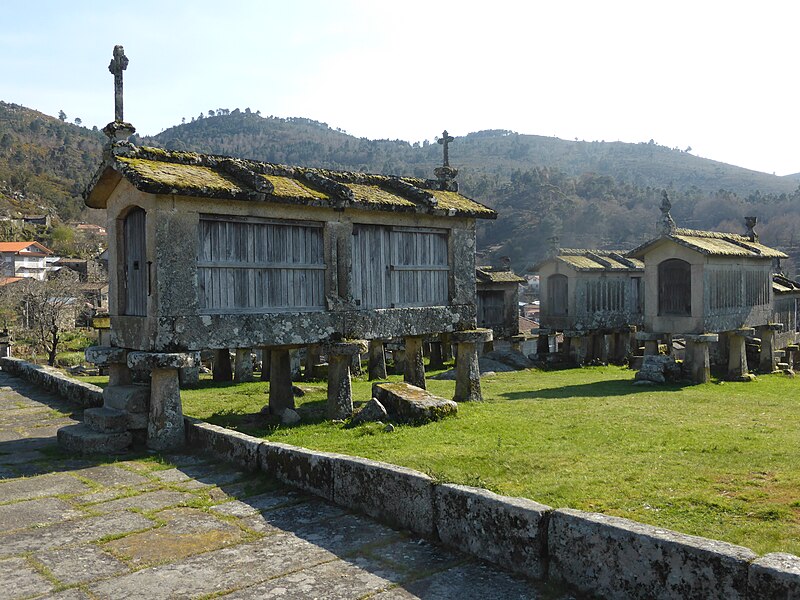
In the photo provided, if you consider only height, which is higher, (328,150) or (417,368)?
(328,150)

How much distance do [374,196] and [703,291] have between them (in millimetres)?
9125

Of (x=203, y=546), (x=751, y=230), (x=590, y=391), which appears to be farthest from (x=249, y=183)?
(x=751, y=230)

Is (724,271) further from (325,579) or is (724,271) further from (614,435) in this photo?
(325,579)

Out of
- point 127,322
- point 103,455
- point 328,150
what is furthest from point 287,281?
point 328,150

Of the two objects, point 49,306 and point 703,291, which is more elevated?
point 703,291

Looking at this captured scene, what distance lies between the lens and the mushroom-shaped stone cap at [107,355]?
34.0 ft

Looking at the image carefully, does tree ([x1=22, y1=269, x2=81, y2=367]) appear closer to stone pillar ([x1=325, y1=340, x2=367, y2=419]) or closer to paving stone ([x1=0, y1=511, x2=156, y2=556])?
stone pillar ([x1=325, y1=340, x2=367, y2=419])

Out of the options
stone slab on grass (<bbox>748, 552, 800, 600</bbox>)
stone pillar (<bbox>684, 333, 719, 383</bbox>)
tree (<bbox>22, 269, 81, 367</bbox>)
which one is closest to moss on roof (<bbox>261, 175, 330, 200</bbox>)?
stone slab on grass (<bbox>748, 552, 800, 600</bbox>)

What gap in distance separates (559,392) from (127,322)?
953 cm

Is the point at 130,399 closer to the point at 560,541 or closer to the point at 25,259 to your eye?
the point at 560,541

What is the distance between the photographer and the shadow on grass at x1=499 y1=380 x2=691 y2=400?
14.9 m

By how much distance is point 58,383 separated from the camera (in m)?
14.8

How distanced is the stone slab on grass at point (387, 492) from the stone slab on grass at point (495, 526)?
0.54ft

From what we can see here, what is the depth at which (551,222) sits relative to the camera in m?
75.8
